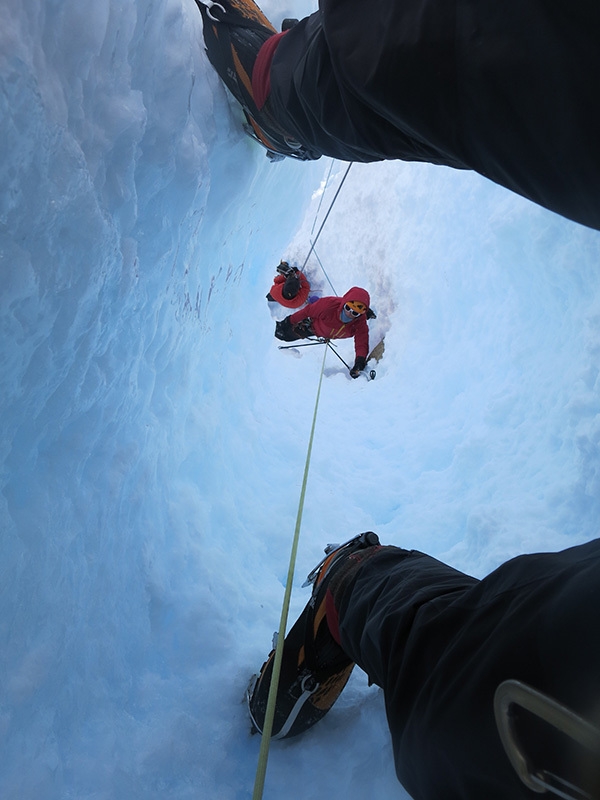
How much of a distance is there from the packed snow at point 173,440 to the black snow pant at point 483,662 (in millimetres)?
693

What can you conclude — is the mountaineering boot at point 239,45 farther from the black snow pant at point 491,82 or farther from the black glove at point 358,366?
the black glove at point 358,366

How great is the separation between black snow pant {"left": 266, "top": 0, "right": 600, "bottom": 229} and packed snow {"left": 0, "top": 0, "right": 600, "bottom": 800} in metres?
0.61

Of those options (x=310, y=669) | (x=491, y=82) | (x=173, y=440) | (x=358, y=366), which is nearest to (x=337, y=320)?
(x=358, y=366)

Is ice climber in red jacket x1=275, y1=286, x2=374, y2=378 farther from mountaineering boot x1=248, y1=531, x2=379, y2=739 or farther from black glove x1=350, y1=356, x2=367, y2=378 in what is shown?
mountaineering boot x1=248, y1=531, x2=379, y2=739

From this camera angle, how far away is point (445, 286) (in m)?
4.19

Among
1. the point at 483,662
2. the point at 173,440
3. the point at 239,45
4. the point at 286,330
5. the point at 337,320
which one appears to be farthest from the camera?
the point at 286,330

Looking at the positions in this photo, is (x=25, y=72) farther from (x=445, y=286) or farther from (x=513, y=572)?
(x=445, y=286)

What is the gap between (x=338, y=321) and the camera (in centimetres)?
319

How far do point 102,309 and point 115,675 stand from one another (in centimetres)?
97

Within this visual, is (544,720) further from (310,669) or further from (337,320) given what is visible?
(337,320)

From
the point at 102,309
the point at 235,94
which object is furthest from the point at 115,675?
the point at 235,94

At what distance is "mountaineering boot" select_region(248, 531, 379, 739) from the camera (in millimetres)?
1199

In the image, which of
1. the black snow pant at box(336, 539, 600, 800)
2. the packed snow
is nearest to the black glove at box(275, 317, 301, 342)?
the packed snow

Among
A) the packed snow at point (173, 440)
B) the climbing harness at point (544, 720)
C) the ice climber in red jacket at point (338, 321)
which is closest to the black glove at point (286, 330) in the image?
the ice climber in red jacket at point (338, 321)
